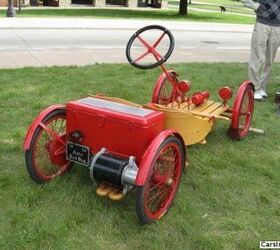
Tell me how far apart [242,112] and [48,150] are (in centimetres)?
250

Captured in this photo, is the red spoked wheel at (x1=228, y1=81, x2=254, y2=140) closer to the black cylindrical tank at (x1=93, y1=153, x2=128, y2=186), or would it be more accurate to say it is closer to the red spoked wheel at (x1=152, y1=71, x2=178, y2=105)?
the red spoked wheel at (x1=152, y1=71, x2=178, y2=105)

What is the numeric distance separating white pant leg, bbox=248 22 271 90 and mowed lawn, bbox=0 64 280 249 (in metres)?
1.49

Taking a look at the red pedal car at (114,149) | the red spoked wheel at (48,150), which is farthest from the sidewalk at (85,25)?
the red pedal car at (114,149)

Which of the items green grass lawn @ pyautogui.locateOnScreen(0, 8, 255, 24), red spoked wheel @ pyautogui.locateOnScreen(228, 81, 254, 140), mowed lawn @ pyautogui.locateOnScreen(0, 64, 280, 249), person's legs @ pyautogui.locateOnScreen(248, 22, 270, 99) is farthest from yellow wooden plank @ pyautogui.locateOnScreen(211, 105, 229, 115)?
green grass lawn @ pyautogui.locateOnScreen(0, 8, 255, 24)

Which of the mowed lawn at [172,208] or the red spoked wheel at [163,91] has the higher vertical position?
the red spoked wheel at [163,91]

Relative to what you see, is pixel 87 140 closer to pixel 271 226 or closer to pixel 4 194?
pixel 4 194

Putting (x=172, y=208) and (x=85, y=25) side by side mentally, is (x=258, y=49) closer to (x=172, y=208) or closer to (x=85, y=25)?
(x=172, y=208)

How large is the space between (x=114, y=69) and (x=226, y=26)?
14.5 metres

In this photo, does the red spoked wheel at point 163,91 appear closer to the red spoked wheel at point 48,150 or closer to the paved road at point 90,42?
the red spoked wheel at point 48,150

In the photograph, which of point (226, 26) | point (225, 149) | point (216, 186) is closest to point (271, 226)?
point (216, 186)

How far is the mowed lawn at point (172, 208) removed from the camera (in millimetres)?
3309

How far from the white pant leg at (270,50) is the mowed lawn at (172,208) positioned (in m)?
1.63

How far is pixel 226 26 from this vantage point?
878 inches

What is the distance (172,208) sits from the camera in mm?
3752
